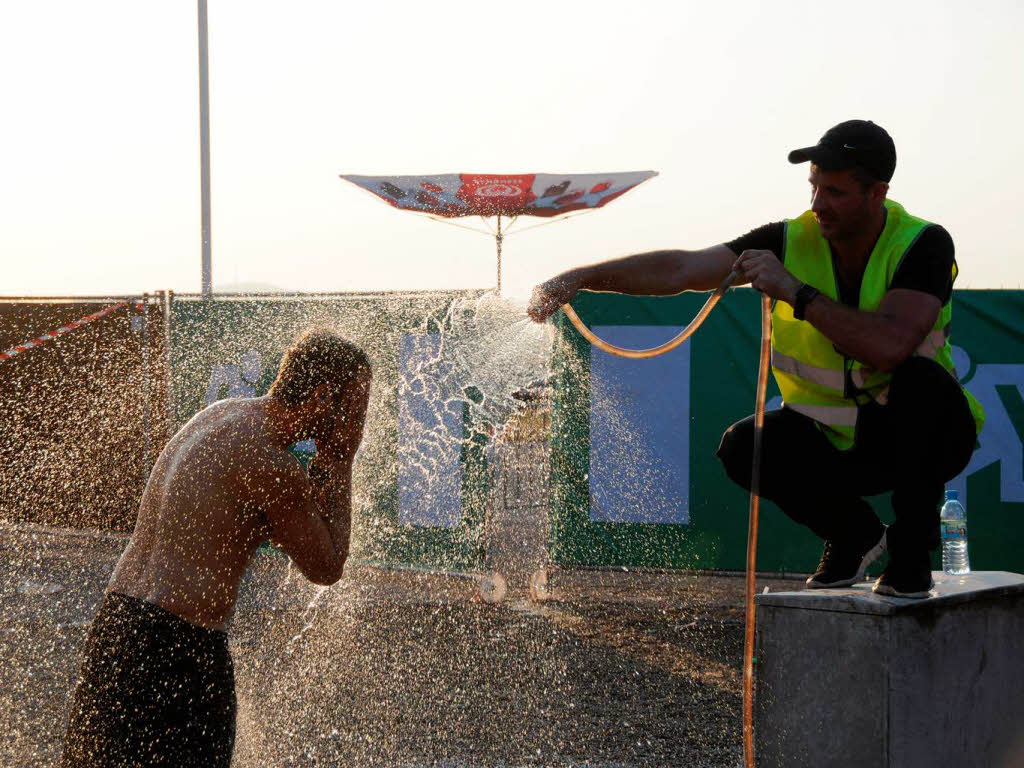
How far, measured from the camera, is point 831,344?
137 inches

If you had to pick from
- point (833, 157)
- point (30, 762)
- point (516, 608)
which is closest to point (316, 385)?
point (833, 157)

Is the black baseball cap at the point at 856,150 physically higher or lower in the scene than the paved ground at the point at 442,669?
higher

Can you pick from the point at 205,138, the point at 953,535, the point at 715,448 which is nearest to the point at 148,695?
the point at 953,535

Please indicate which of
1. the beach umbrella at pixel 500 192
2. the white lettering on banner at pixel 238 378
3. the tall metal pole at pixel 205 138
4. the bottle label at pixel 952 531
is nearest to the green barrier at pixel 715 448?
the bottle label at pixel 952 531

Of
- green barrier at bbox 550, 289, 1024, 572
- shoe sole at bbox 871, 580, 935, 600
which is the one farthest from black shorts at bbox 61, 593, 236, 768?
green barrier at bbox 550, 289, 1024, 572

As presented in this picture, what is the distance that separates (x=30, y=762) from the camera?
4652mm

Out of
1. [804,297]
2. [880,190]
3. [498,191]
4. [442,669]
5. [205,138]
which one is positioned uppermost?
[205,138]

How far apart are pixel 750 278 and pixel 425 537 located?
5890 millimetres

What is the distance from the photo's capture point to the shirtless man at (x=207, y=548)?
311 centimetres

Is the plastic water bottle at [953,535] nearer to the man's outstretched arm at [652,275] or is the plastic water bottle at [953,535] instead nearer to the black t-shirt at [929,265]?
the man's outstretched arm at [652,275]

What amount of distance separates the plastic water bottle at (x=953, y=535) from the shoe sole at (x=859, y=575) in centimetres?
352

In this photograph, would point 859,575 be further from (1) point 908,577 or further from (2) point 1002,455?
(2) point 1002,455

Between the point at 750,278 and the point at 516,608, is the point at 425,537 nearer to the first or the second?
the point at 516,608

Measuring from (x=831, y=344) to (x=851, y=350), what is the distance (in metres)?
0.30
